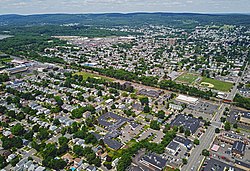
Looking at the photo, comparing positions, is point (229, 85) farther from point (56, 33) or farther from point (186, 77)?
point (56, 33)

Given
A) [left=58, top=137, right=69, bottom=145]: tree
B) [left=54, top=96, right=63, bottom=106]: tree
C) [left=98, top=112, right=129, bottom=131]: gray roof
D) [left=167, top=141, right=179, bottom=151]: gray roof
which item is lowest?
[left=167, top=141, right=179, bottom=151]: gray roof

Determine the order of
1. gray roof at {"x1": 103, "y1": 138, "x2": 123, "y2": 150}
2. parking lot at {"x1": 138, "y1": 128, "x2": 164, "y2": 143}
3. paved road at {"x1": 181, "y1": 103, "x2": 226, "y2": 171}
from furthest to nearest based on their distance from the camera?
parking lot at {"x1": 138, "y1": 128, "x2": 164, "y2": 143}
gray roof at {"x1": 103, "y1": 138, "x2": 123, "y2": 150}
paved road at {"x1": 181, "y1": 103, "x2": 226, "y2": 171}

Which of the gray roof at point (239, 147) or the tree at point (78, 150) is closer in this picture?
the tree at point (78, 150)

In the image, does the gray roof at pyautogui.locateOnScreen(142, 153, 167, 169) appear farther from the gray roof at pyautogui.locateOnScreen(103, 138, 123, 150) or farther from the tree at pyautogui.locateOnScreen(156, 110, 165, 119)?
the tree at pyautogui.locateOnScreen(156, 110, 165, 119)

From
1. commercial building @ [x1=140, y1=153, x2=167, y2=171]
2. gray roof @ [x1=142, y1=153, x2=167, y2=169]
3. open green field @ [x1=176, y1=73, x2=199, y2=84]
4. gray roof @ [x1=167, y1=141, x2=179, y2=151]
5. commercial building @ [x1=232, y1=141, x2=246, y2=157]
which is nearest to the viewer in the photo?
commercial building @ [x1=140, y1=153, x2=167, y2=171]

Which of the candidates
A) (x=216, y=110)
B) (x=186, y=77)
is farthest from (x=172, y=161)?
(x=186, y=77)

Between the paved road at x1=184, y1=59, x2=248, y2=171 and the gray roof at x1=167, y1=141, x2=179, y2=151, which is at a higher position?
the gray roof at x1=167, y1=141, x2=179, y2=151

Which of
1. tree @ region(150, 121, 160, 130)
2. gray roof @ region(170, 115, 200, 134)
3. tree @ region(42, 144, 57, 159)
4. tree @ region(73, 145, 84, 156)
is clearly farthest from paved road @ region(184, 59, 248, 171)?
tree @ region(42, 144, 57, 159)

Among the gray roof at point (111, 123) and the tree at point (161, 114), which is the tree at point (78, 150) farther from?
the tree at point (161, 114)

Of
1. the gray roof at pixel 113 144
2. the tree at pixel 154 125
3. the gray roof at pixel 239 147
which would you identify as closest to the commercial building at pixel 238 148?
the gray roof at pixel 239 147
